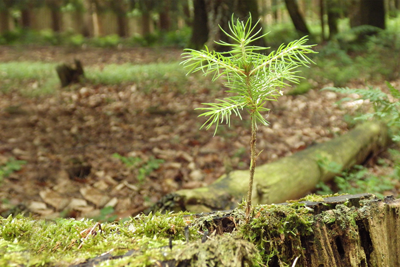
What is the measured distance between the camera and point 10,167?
4.00 meters

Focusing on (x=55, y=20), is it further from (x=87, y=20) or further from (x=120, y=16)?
(x=120, y=16)

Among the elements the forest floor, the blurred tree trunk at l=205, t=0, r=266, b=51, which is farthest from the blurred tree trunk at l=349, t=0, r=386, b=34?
the blurred tree trunk at l=205, t=0, r=266, b=51

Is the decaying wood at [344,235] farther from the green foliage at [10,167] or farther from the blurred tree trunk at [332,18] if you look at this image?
the blurred tree trunk at [332,18]

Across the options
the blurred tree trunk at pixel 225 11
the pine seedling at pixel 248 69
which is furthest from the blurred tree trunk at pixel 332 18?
the pine seedling at pixel 248 69

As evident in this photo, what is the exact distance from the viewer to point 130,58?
1191 cm

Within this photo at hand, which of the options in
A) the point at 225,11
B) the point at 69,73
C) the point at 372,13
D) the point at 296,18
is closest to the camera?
the point at 225,11

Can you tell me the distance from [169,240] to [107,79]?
24.7 feet

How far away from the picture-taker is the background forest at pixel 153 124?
146 inches

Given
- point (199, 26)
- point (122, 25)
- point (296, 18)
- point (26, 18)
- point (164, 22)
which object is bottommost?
point (199, 26)

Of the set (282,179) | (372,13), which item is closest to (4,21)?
(372,13)

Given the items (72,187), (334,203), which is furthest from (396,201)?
(72,187)

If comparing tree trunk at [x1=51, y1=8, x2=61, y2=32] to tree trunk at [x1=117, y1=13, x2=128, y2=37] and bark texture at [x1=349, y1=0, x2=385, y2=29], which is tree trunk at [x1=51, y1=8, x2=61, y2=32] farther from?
bark texture at [x1=349, y1=0, x2=385, y2=29]

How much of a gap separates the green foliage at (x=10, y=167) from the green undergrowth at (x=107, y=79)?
11.8ft

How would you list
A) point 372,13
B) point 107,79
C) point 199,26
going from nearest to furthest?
point 107,79 → point 199,26 → point 372,13
